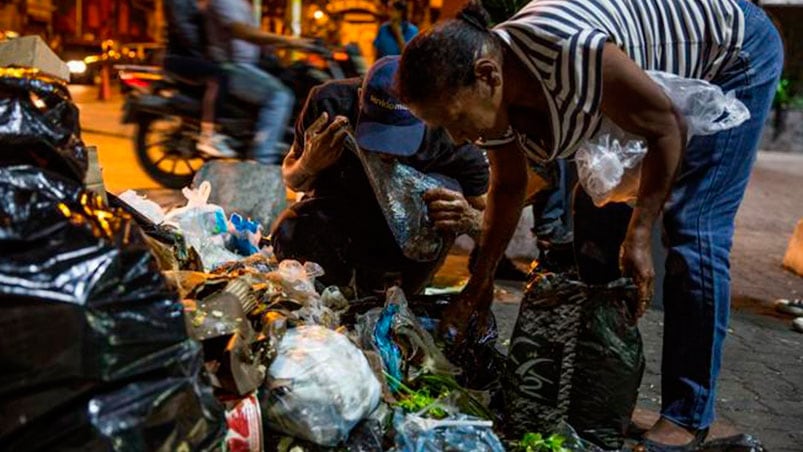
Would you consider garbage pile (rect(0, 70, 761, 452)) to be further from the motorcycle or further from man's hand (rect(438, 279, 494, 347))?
the motorcycle

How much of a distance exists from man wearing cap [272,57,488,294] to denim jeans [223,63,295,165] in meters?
2.97

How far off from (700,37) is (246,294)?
1.38 m

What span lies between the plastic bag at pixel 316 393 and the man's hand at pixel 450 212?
0.94m

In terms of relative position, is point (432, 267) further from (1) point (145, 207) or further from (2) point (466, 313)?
(1) point (145, 207)

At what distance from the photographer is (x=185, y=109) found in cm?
634

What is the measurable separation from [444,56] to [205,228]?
182 cm

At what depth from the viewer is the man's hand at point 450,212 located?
2.87 m

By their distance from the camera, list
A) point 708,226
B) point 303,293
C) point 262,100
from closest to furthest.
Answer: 1. point 708,226
2. point 303,293
3. point 262,100

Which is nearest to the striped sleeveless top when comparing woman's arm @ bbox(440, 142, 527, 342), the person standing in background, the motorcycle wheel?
woman's arm @ bbox(440, 142, 527, 342)

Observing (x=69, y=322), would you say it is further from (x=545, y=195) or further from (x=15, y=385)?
(x=545, y=195)

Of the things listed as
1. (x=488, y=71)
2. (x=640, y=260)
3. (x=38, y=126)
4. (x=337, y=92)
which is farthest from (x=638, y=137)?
(x=38, y=126)

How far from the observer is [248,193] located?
4793mm

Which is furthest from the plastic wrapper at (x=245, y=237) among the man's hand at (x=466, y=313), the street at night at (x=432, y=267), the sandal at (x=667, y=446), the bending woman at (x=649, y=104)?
the sandal at (x=667, y=446)

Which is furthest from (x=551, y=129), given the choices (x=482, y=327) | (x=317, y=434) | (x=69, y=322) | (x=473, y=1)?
(x=69, y=322)
